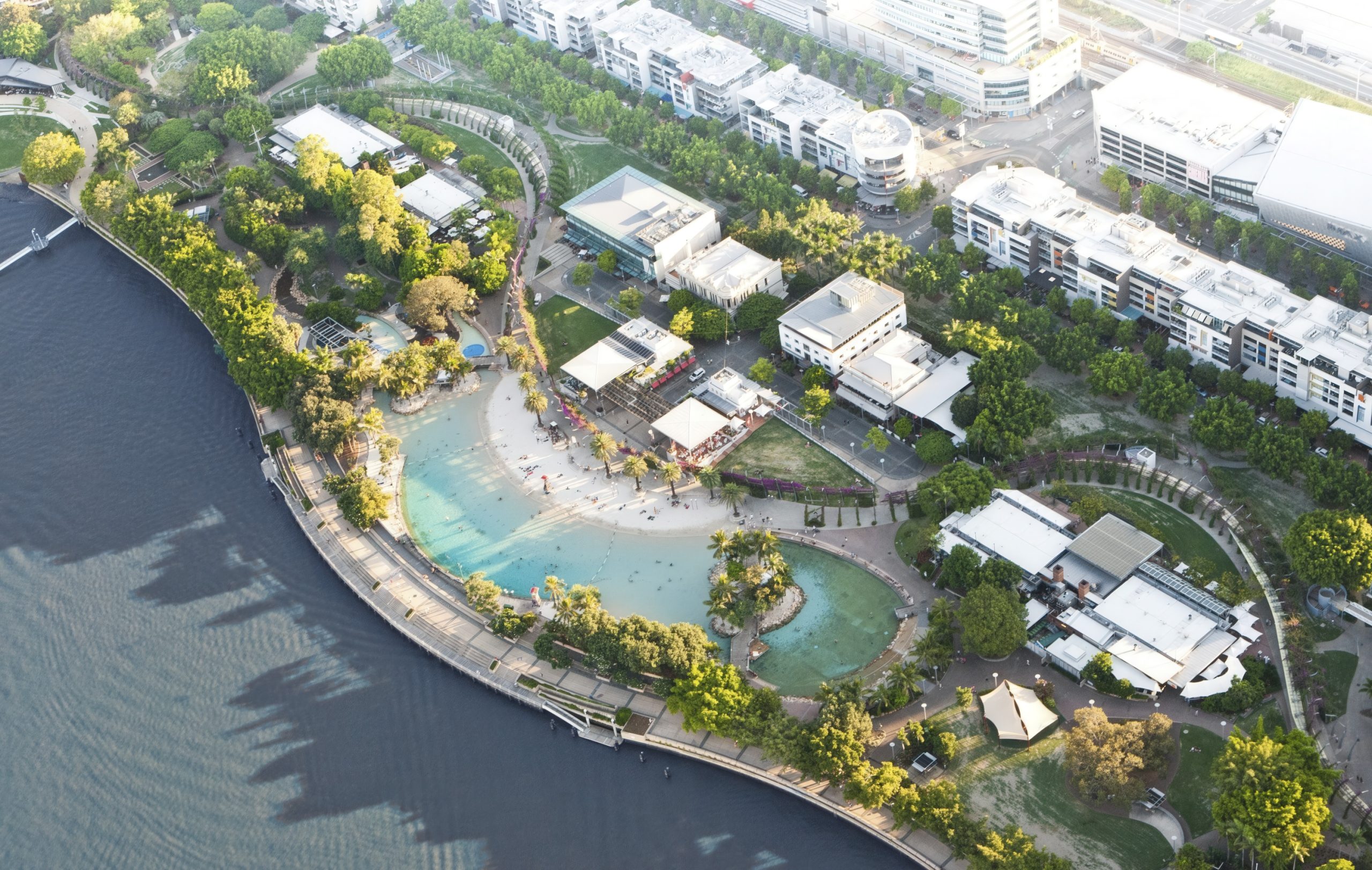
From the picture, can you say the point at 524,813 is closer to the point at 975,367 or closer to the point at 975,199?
the point at 975,367

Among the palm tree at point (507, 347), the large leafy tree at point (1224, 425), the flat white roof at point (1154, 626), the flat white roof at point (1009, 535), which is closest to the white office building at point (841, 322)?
the flat white roof at point (1009, 535)

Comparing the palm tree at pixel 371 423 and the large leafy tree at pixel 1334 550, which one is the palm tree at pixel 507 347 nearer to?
the palm tree at pixel 371 423

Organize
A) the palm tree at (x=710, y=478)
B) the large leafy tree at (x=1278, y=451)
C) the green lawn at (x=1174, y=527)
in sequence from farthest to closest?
the palm tree at (x=710, y=478)
the large leafy tree at (x=1278, y=451)
the green lawn at (x=1174, y=527)

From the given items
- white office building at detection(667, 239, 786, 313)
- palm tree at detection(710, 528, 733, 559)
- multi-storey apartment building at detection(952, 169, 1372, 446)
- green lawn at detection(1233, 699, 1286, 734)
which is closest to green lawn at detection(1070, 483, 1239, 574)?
green lawn at detection(1233, 699, 1286, 734)

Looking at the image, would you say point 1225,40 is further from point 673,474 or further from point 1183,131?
point 673,474

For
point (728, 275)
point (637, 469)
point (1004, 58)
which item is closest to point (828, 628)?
point (637, 469)

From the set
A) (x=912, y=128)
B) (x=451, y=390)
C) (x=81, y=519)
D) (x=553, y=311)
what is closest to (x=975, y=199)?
(x=912, y=128)
